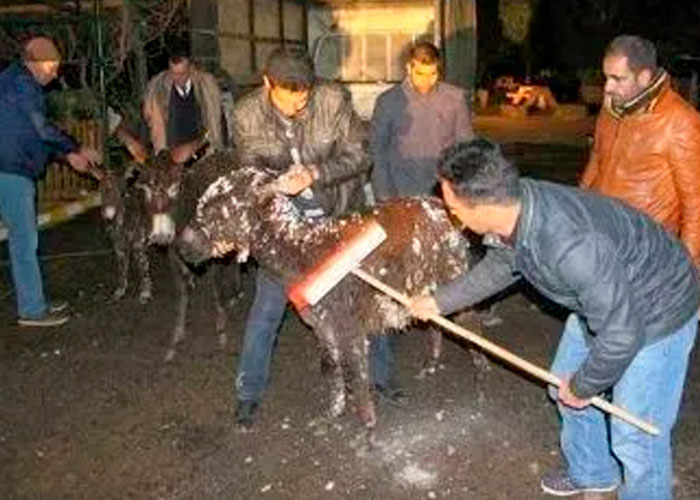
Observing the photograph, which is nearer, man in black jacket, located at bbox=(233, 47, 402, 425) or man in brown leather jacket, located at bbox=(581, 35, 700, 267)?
man in brown leather jacket, located at bbox=(581, 35, 700, 267)

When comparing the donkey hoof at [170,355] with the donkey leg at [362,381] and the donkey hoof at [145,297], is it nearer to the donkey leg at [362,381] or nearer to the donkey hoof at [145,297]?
the donkey hoof at [145,297]

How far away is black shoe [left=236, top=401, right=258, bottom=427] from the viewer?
5.96 m

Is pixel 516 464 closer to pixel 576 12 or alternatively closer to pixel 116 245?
pixel 116 245

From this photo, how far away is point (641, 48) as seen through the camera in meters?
4.87

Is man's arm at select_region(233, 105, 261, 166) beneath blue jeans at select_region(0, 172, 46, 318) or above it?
above

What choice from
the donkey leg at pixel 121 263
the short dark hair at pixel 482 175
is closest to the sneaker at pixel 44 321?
the donkey leg at pixel 121 263

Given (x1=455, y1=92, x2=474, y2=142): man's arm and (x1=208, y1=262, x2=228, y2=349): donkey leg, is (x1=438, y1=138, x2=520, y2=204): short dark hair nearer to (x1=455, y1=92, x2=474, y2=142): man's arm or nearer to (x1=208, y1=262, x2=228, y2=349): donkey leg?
(x1=455, y1=92, x2=474, y2=142): man's arm

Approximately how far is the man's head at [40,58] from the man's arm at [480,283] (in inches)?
186

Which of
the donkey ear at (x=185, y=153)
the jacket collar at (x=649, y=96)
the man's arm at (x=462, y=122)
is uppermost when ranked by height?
the jacket collar at (x=649, y=96)

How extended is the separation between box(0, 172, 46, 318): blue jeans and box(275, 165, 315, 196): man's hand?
11.6 feet

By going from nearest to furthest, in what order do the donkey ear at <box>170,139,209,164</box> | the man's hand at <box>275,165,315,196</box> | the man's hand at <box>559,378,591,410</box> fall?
1. the man's hand at <box>559,378,591,410</box>
2. the man's hand at <box>275,165,315,196</box>
3. the donkey ear at <box>170,139,209,164</box>

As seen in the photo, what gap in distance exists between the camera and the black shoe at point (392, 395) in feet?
20.6

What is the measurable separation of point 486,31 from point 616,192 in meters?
36.3

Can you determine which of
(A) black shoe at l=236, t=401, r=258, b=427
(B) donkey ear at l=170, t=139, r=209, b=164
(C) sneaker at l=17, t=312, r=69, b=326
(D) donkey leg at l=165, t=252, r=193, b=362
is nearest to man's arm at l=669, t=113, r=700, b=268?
(A) black shoe at l=236, t=401, r=258, b=427
